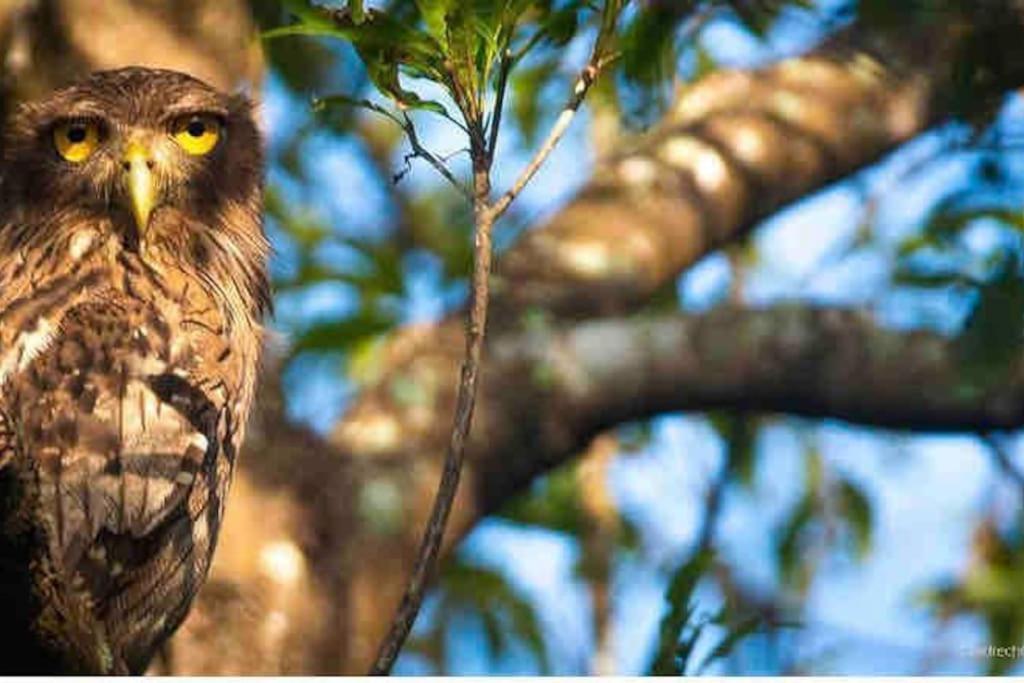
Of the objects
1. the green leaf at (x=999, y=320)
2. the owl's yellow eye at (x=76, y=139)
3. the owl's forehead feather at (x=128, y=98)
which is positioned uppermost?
the owl's forehead feather at (x=128, y=98)

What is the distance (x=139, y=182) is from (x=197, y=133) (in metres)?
0.26

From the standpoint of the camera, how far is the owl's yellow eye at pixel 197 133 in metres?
3.19

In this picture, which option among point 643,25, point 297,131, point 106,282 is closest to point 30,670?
point 106,282

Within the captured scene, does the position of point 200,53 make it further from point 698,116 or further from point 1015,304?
point 1015,304

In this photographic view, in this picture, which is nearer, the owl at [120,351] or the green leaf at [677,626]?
the green leaf at [677,626]

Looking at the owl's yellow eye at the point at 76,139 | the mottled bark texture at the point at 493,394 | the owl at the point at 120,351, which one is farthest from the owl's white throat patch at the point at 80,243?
the mottled bark texture at the point at 493,394

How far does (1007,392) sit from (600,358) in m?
0.85

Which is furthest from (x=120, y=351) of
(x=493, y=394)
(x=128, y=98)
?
(x=493, y=394)

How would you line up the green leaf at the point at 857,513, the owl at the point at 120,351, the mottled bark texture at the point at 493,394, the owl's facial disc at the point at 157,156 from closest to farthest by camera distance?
1. the owl at the point at 120,351
2. the owl's facial disc at the point at 157,156
3. the mottled bark texture at the point at 493,394
4. the green leaf at the point at 857,513

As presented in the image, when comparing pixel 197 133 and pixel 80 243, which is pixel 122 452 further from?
pixel 197 133

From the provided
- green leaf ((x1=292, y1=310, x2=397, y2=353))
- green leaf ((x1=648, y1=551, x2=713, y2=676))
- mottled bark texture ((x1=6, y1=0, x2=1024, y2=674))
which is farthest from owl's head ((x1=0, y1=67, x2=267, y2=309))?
green leaf ((x1=292, y1=310, x2=397, y2=353))

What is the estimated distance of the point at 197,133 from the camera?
324 centimetres

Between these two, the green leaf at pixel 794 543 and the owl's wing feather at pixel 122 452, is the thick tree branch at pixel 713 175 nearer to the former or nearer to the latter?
the green leaf at pixel 794 543

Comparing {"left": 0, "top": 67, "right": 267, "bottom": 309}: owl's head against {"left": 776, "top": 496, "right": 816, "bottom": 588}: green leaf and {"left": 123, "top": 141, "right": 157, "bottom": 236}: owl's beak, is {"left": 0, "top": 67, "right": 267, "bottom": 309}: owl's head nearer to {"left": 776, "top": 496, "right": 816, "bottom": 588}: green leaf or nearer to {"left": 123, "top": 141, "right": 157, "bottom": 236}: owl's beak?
{"left": 123, "top": 141, "right": 157, "bottom": 236}: owl's beak
